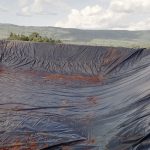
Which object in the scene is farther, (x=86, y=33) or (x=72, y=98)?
(x=86, y=33)

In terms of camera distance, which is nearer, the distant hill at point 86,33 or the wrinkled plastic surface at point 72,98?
the wrinkled plastic surface at point 72,98

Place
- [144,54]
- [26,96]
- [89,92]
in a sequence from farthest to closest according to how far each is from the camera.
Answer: [144,54] → [89,92] → [26,96]

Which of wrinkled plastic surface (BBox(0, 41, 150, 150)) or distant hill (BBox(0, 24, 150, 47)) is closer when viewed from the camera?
wrinkled plastic surface (BBox(0, 41, 150, 150))

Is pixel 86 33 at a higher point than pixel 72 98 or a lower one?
higher

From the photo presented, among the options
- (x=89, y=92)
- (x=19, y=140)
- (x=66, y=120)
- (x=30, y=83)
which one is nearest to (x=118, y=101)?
(x=66, y=120)

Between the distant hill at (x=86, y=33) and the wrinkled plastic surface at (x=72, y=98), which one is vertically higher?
the distant hill at (x=86, y=33)

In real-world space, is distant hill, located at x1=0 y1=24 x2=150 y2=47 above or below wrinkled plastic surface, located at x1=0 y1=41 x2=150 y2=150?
above

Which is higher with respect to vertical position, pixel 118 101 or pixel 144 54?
pixel 144 54

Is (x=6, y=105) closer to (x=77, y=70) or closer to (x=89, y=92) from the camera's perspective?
(x=89, y=92)
